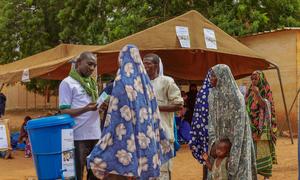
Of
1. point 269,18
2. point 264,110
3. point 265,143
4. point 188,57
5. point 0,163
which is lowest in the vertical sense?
point 0,163

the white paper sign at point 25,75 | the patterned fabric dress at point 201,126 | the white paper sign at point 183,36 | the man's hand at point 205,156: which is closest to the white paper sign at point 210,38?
the white paper sign at point 183,36

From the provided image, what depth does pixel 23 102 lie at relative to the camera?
35.4 meters

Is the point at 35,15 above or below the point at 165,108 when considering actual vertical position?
above

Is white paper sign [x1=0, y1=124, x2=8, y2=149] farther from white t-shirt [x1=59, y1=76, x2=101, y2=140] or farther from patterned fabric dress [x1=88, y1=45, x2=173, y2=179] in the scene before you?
patterned fabric dress [x1=88, y1=45, x2=173, y2=179]

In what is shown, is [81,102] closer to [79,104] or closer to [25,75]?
[79,104]

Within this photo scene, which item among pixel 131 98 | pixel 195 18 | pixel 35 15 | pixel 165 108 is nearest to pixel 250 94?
pixel 195 18

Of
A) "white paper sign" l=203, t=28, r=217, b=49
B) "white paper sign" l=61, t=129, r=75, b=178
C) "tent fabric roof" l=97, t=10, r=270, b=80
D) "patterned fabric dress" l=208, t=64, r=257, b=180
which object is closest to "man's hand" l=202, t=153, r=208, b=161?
"patterned fabric dress" l=208, t=64, r=257, b=180

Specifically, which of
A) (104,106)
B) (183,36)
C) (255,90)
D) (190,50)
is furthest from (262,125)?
(104,106)

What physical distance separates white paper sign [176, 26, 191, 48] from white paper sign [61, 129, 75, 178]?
404cm

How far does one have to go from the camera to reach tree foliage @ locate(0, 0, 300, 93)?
1509 cm

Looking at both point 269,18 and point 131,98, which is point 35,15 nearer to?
point 269,18

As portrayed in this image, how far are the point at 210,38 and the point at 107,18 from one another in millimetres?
8993

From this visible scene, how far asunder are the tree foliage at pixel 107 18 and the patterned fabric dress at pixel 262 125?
7536 mm

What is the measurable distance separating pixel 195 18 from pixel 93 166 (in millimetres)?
5183
